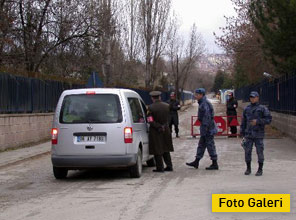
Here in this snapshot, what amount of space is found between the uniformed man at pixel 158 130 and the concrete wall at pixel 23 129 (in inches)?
275

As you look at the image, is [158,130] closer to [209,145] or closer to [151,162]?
[209,145]

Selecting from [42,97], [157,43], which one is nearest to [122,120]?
[42,97]

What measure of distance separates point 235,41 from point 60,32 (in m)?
19.1

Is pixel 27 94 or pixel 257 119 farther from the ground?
pixel 27 94

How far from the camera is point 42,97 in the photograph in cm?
2112

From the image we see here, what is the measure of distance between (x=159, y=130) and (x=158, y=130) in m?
0.02

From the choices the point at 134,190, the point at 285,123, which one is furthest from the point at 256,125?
the point at 285,123

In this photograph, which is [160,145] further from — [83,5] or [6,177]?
[83,5]

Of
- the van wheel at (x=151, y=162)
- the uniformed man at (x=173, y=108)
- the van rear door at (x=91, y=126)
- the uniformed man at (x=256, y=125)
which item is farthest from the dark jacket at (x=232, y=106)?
the van rear door at (x=91, y=126)

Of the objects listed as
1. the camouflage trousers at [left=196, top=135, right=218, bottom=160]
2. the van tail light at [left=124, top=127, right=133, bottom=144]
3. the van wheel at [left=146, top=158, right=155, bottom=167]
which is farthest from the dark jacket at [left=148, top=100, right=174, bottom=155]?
the van wheel at [left=146, top=158, right=155, bottom=167]

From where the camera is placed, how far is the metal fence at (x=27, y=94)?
17.5 m

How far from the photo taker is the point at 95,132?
1046 centimetres

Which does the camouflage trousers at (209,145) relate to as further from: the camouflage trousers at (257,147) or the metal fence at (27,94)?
the metal fence at (27,94)

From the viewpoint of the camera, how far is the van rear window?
10547 mm
